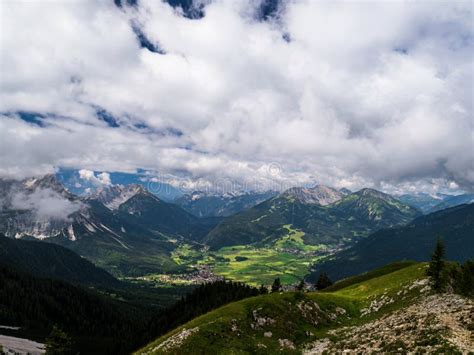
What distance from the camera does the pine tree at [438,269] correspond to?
63.8 metres

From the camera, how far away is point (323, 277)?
161625mm

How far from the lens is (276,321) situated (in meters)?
63.7

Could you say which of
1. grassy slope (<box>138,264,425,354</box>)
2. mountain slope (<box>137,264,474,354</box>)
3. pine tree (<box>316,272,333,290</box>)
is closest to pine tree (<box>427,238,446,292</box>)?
mountain slope (<box>137,264,474,354</box>)

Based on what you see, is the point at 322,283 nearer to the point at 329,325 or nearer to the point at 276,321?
the point at 329,325

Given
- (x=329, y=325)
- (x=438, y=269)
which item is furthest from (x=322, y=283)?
(x=438, y=269)

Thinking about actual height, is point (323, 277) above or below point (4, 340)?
above

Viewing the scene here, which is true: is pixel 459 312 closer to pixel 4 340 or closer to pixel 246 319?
pixel 246 319

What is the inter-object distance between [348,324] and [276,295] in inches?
605

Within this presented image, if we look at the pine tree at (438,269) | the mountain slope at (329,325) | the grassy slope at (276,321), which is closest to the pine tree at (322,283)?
the grassy slope at (276,321)

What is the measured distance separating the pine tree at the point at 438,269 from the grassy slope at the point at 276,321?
4.05m

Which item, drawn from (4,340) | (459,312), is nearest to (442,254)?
(459,312)

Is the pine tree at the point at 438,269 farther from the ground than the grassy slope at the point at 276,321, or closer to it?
farther from the ground

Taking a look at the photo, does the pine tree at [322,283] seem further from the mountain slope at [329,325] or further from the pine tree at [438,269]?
the pine tree at [438,269]

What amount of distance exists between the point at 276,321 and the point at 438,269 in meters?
33.1
